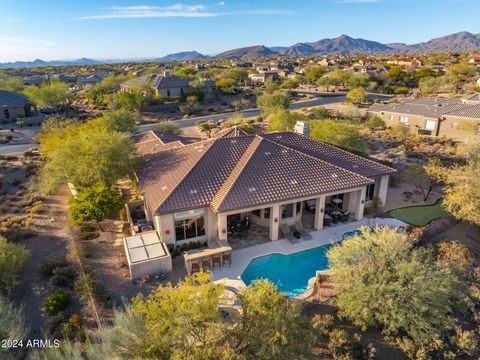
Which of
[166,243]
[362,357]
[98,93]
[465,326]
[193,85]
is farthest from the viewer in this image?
[193,85]

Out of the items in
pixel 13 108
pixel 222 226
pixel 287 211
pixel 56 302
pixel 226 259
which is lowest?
pixel 226 259

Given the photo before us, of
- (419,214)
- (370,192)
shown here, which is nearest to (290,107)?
(370,192)

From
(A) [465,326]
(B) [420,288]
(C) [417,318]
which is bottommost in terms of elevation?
(A) [465,326]

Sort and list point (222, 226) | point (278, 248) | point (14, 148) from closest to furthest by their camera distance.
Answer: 1. point (222, 226)
2. point (278, 248)
3. point (14, 148)

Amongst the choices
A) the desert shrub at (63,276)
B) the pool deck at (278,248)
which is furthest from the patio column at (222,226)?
the desert shrub at (63,276)

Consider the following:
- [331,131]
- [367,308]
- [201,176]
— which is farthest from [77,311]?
[331,131]

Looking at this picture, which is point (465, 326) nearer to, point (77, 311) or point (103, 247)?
point (77, 311)

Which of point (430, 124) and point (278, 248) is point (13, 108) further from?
point (430, 124)

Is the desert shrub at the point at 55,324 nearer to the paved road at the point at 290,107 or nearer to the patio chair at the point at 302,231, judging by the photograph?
the patio chair at the point at 302,231
